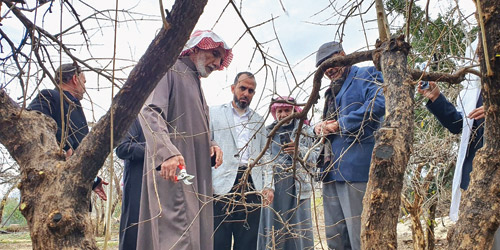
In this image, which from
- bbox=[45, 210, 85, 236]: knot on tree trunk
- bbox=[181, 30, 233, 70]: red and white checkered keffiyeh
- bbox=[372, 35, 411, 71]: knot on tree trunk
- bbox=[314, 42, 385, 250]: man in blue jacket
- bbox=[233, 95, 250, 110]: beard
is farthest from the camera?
bbox=[233, 95, 250, 110]: beard

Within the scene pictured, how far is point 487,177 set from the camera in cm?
165

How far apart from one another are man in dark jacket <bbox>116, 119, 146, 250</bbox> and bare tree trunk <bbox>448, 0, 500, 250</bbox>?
7.35 feet

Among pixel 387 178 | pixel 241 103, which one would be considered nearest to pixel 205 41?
pixel 241 103

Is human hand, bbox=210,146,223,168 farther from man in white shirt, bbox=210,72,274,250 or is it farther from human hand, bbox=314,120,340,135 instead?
human hand, bbox=314,120,340,135

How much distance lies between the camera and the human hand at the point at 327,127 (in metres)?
2.84

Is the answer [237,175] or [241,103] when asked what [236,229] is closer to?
[237,175]

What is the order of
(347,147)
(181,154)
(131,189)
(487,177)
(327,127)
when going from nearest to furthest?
(487,177), (181,154), (327,127), (347,147), (131,189)

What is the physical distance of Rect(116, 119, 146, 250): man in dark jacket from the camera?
3170 mm

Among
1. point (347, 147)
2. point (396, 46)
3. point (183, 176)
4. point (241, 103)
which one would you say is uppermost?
point (241, 103)

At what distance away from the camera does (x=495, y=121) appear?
1.67 meters

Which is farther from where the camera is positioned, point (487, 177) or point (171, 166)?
point (171, 166)

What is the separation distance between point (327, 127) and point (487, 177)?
129cm

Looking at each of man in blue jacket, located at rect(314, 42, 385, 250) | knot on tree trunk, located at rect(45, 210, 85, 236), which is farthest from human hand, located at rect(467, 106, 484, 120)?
knot on tree trunk, located at rect(45, 210, 85, 236)

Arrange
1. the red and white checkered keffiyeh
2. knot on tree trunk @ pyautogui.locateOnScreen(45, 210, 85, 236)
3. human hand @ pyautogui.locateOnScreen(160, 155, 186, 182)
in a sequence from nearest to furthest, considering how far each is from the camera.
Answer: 1. knot on tree trunk @ pyautogui.locateOnScreen(45, 210, 85, 236)
2. human hand @ pyautogui.locateOnScreen(160, 155, 186, 182)
3. the red and white checkered keffiyeh
